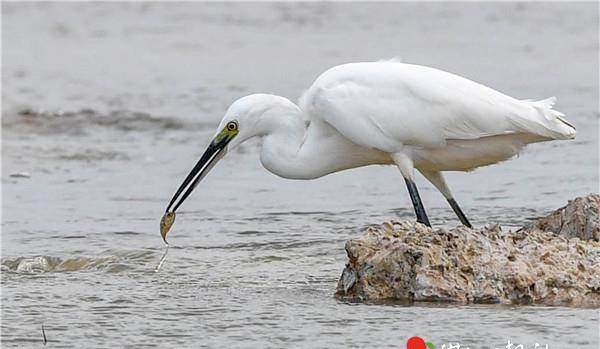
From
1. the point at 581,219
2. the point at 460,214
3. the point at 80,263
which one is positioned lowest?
the point at 80,263

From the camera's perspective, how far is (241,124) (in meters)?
7.29

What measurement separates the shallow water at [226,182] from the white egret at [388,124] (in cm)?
67

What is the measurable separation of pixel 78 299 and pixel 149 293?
377 mm

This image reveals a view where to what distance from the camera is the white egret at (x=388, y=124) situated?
719cm

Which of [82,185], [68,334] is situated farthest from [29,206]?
[68,334]

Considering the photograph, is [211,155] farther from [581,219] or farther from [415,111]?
[581,219]

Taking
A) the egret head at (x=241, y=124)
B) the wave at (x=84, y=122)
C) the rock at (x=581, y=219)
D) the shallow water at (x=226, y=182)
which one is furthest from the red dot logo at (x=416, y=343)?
the wave at (x=84, y=122)

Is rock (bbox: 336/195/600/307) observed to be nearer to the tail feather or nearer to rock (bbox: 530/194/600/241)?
rock (bbox: 530/194/600/241)

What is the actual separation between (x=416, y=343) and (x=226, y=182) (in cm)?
536

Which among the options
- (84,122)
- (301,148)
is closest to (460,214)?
(301,148)

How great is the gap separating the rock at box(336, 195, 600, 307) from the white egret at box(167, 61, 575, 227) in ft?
3.23

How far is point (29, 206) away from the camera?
32.3 feet

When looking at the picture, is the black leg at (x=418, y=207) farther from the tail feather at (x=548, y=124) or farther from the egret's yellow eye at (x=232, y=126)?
the egret's yellow eye at (x=232, y=126)

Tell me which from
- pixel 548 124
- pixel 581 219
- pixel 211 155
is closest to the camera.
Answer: pixel 581 219
